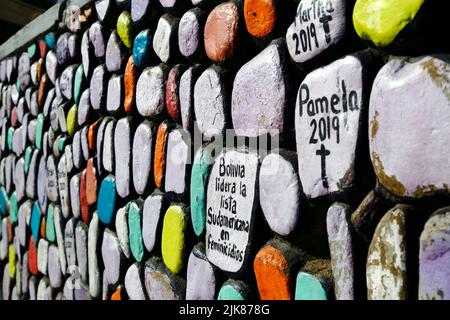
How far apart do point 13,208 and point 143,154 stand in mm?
1112

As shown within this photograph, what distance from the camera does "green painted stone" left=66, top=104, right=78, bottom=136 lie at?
4.73ft

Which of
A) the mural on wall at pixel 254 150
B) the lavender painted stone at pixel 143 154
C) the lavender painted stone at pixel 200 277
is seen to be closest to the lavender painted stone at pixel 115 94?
the mural on wall at pixel 254 150

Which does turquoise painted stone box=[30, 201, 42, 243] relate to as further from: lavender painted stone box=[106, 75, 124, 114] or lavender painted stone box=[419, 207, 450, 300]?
lavender painted stone box=[419, 207, 450, 300]

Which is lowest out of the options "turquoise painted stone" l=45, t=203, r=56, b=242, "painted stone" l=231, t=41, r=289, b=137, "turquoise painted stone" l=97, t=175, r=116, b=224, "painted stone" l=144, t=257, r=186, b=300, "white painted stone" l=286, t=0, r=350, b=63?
"painted stone" l=144, t=257, r=186, b=300

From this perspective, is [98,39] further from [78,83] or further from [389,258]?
[389,258]

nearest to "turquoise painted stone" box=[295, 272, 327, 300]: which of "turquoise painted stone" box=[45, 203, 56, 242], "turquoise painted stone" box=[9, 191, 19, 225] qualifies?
"turquoise painted stone" box=[45, 203, 56, 242]

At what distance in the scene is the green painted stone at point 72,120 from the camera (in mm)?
1442

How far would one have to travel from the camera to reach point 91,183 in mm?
1317

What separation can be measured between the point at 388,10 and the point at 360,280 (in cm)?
29

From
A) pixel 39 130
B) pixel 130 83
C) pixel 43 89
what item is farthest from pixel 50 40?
pixel 130 83

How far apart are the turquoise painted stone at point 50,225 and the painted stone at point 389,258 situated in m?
1.24

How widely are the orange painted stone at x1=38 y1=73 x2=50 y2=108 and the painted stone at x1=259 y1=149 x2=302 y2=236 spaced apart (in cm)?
116

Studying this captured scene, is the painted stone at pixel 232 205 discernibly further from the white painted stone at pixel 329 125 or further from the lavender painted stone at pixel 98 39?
the lavender painted stone at pixel 98 39
